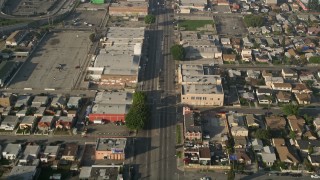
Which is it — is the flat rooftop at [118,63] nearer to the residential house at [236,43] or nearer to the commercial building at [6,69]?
the commercial building at [6,69]

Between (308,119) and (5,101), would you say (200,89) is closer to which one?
(308,119)

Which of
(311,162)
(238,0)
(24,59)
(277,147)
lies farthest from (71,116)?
(238,0)

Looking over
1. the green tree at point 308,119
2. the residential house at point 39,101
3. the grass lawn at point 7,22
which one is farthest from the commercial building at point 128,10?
the green tree at point 308,119

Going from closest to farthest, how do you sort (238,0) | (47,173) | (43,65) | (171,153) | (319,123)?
(47,173) → (171,153) → (319,123) → (43,65) → (238,0)

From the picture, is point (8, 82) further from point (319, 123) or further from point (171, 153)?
point (319, 123)

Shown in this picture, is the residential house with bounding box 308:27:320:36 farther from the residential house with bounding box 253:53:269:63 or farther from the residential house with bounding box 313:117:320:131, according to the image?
the residential house with bounding box 313:117:320:131
